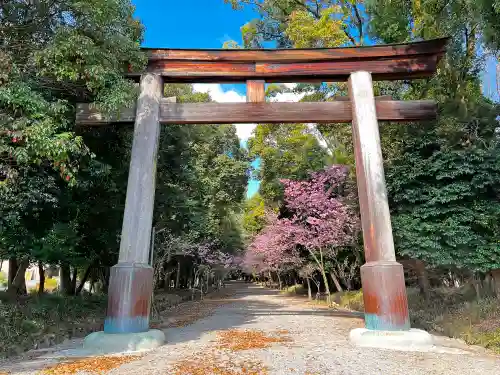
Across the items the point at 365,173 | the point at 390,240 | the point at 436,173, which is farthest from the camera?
the point at 436,173

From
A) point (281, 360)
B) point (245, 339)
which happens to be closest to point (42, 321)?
point (245, 339)

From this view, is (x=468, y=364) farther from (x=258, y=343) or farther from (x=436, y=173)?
(x=436, y=173)

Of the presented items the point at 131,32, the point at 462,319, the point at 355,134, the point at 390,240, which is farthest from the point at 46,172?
the point at 462,319

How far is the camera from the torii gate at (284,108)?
674cm

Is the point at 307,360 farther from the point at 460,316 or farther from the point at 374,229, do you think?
the point at 460,316

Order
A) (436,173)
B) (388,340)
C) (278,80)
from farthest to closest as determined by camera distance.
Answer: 1. (436,173)
2. (278,80)
3. (388,340)

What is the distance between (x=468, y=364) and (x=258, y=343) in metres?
3.38

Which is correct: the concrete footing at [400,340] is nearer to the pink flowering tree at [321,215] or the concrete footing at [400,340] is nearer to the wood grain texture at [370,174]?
the wood grain texture at [370,174]

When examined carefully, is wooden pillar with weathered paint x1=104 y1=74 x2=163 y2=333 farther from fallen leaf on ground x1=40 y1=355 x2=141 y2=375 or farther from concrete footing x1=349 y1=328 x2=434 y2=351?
concrete footing x1=349 y1=328 x2=434 y2=351

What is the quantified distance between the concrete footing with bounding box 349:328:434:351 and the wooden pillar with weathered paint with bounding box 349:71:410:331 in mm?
155

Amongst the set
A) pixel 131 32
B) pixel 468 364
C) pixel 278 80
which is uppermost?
pixel 131 32

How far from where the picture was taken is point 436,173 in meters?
8.80

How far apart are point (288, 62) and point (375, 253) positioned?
175 inches

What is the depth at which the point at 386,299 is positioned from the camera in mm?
6230
